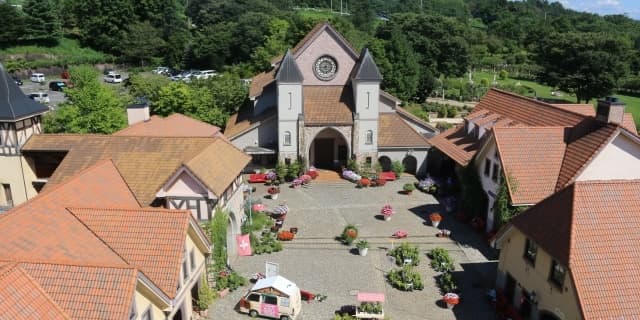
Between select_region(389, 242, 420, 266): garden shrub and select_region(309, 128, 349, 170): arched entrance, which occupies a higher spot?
select_region(309, 128, 349, 170): arched entrance

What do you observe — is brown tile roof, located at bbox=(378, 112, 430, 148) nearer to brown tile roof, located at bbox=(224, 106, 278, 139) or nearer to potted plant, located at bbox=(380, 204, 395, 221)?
brown tile roof, located at bbox=(224, 106, 278, 139)

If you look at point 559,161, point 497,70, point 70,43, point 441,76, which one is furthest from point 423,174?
point 70,43

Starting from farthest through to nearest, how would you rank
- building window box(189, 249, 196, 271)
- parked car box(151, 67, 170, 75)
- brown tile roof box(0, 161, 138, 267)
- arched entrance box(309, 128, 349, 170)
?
parked car box(151, 67, 170, 75), arched entrance box(309, 128, 349, 170), building window box(189, 249, 196, 271), brown tile roof box(0, 161, 138, 267)

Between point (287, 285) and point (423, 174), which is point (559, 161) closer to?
point (423, 174)

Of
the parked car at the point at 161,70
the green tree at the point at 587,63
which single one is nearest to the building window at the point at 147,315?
the green tree at the point at 587,63

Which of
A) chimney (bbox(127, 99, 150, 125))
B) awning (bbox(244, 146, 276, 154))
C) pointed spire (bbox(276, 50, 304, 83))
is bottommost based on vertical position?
awning (bbox(244, 146, 276, 154))

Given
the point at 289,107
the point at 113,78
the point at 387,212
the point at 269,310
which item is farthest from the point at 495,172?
the point at 113,78

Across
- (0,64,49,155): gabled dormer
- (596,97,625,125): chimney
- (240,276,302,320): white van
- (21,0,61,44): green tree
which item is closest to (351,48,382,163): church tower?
(596,97,625,125): chimney
